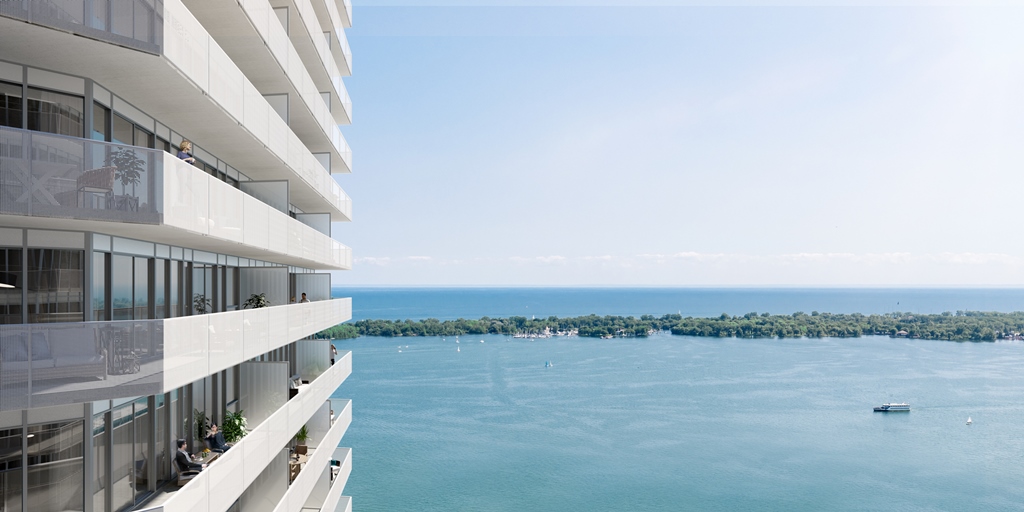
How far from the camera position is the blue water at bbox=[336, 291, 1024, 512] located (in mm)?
47906

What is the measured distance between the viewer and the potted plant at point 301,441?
15773 mm

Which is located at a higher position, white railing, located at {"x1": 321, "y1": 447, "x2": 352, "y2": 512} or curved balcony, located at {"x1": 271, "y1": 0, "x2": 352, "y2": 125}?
curved balcony, located at {"x1": 271, "y1": 0, "x2": 352, "y2": 125}

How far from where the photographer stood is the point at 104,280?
797 cm

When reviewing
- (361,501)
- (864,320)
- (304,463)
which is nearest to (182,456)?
(304,463)

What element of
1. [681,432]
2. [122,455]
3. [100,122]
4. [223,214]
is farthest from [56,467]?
[681,432]

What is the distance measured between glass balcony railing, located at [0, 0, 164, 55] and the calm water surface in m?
42.1

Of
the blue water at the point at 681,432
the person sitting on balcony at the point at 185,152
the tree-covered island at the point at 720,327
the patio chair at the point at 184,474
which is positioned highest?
the person sitting on balcony at the point at 185,152

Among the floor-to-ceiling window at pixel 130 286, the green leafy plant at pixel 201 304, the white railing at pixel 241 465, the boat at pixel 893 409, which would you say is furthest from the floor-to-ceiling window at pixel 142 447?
the boat at pixel 893 409

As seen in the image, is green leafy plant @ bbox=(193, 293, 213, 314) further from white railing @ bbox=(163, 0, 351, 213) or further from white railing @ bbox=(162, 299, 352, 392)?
white railing @ bbox=(163, 0, 351, 213)

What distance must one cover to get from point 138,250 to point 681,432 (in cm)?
6041

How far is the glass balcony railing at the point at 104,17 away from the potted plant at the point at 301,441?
11424 millimetres

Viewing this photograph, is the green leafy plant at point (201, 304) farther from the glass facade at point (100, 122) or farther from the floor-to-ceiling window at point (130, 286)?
the glass facade at point (100, 122)

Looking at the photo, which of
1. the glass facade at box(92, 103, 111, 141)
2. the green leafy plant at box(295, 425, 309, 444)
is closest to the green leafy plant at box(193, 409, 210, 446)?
the green leafy plant at box(295, 425, 309, 444)

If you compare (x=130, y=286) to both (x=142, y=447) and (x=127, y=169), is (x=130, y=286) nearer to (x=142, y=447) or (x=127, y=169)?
(x=142, y=447)
